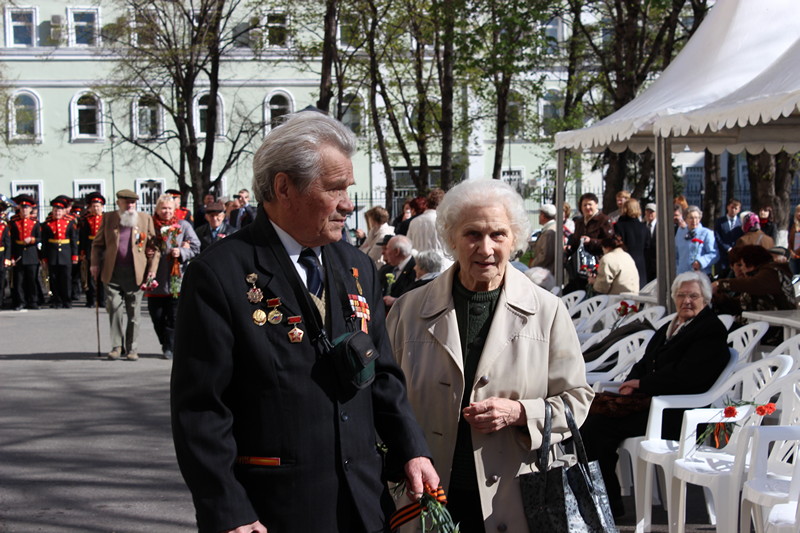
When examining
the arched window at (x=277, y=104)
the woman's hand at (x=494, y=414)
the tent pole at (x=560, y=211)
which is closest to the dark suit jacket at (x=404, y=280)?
the tent pole at (x=560, y=211)

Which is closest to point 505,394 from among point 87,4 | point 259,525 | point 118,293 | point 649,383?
point 259,525

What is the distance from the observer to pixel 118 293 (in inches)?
513

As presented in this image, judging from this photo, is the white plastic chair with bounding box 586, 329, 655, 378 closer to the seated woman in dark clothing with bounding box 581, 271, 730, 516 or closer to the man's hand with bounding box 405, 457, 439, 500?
the seated woman in dark clothing with bounding box 581, 271, 730, 516

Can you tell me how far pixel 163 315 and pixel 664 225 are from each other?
5.88 meters

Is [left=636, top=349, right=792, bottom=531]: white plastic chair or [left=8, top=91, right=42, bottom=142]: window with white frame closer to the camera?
[left=636, top=349, right=792, bottom=531]: white plastic chair

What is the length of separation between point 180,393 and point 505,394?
1.23m

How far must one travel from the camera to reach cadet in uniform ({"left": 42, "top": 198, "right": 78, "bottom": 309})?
2102cm

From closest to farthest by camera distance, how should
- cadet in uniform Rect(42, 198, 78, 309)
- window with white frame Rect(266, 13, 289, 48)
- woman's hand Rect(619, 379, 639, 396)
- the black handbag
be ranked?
the black handbag < woman's hand Rect(619, 379, 639, 396) < cadet in uniform Rect(42, 198, 78, 309) < window with white frame Rect(266, 13, 289, 48)

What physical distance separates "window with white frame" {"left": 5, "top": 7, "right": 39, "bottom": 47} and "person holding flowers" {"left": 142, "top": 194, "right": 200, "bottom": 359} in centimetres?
3907

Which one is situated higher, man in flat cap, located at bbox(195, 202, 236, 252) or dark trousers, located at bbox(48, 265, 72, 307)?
man in flat cap, located at bbox(195, 202, 236, 252)

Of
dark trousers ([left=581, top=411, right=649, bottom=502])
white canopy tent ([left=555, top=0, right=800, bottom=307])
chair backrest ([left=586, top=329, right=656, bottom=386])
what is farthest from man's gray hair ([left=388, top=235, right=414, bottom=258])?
dark trousers ([left=581, top=411, right=649, bottom=502])

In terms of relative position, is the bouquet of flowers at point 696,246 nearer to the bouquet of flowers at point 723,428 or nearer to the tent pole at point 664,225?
the tent pole at point 664,225

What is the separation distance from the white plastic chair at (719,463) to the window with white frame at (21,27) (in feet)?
156

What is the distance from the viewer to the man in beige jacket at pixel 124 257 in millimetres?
12852
